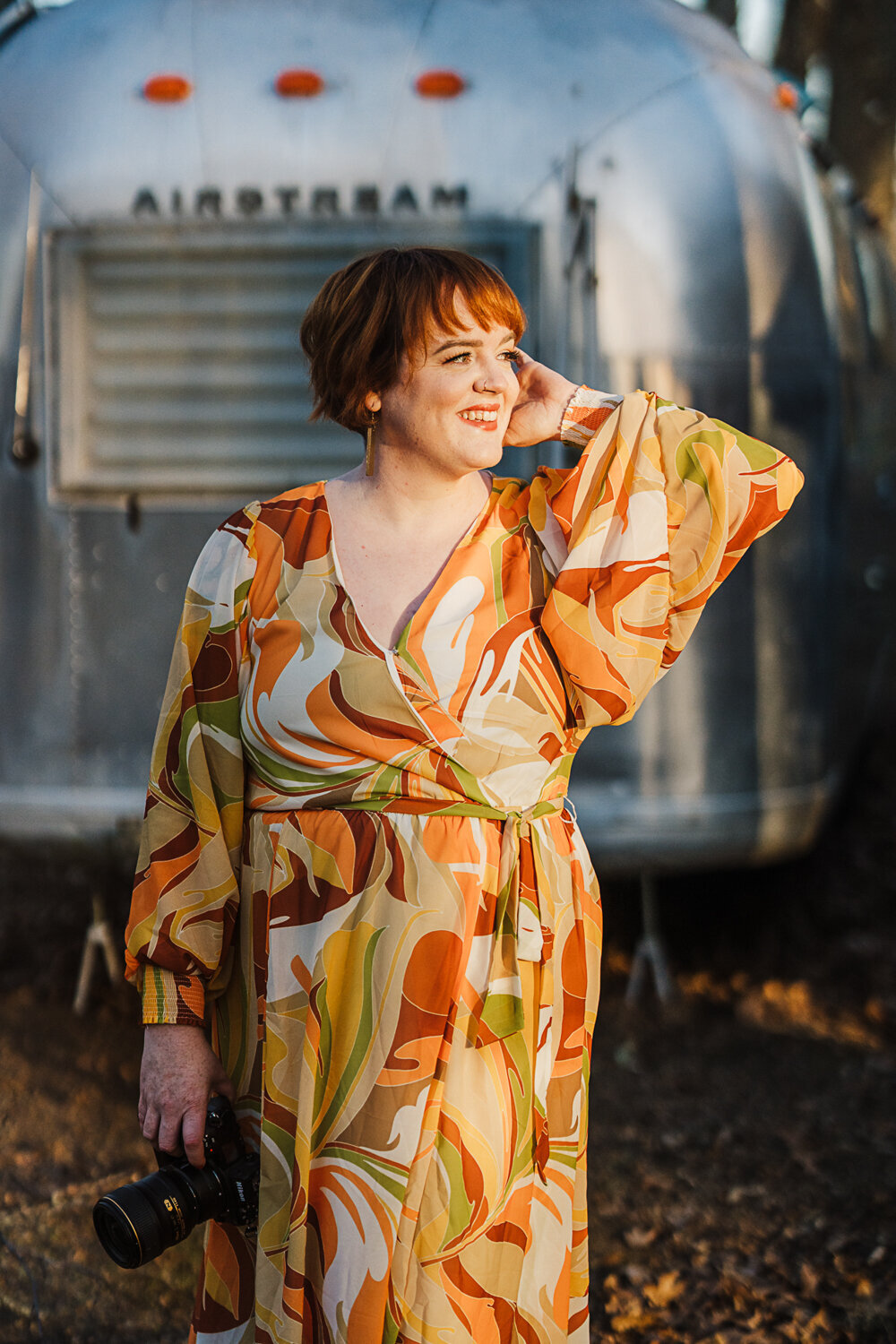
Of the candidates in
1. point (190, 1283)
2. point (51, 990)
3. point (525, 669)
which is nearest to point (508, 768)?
point (525, 669)

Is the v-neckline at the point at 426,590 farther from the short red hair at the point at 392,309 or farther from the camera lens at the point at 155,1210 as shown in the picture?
the camera lens at the point at 155,1210

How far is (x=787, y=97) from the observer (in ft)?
12.8

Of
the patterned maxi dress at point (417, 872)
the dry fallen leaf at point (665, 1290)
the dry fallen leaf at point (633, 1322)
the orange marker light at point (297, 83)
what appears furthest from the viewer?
the orange marker light at point (297, 83)

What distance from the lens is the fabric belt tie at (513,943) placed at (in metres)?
1.78

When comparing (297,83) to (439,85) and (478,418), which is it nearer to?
(439,85)

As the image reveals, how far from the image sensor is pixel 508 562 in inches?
74.1

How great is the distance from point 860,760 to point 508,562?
4.25m

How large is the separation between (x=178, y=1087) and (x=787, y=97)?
3.48 metres

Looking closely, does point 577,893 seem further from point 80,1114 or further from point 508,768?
point 80,1114

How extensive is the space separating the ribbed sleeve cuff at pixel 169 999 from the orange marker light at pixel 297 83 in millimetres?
2582

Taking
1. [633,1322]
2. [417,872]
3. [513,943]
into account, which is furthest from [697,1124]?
[417,872]

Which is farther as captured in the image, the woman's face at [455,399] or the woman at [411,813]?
the woman's face at [455,399]

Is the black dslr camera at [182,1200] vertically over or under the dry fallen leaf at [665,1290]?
over

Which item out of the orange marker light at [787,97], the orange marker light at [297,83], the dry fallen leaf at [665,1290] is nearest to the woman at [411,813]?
the dry fallen leaf at [665,1290]
